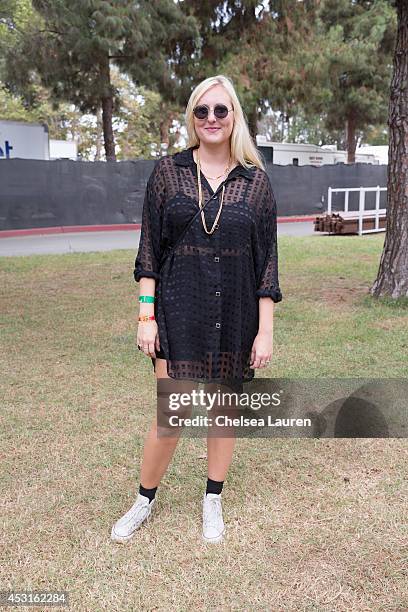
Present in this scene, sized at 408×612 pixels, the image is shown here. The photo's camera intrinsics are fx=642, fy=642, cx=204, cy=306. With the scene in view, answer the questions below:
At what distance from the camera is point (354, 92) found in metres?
24.5

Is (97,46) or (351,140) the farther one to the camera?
(351,140)

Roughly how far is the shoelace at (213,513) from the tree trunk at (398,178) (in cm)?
442

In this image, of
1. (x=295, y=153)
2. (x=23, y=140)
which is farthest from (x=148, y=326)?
(x=295, y=153)

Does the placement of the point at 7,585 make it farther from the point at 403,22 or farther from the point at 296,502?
the point at 403,22

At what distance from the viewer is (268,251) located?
2.41 m

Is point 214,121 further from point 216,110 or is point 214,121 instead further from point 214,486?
point 214,486

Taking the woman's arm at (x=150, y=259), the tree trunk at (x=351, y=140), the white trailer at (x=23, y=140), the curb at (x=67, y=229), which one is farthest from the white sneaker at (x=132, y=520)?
the tree trunk at (x=351, y=140)

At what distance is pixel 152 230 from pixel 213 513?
1.18 m

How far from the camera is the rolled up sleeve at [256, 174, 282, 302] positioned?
7.75 ft

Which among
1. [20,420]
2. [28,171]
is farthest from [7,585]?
[28,171]

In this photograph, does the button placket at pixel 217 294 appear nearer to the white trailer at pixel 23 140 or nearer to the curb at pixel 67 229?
the curb at pixel 67 229

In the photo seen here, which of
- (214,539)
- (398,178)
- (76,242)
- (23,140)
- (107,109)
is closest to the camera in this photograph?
(214,539)

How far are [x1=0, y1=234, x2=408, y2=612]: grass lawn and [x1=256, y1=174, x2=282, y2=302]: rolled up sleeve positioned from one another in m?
1.00

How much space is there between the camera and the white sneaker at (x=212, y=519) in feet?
8.36
